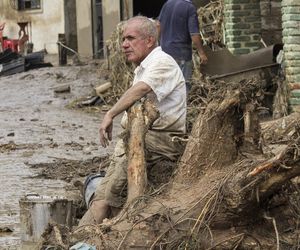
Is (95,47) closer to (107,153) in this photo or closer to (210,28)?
(210,28)

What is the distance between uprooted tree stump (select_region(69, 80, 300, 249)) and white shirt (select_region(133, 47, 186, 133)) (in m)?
0.45

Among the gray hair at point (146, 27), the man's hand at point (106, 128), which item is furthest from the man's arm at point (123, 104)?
the gray hair at point (146, 27)

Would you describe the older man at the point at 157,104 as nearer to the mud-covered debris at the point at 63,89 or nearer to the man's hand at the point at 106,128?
the man's hand at the point at 106,128

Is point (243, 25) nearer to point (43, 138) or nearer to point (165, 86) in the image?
point (43, 138)

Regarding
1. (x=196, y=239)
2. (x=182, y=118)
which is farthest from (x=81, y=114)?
(x=196, y=239)

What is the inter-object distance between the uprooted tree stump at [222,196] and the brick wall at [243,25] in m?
8.98

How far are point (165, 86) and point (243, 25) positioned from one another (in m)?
8.73

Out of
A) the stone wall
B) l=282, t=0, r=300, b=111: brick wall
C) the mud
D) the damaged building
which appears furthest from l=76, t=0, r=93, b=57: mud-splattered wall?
l=282, t=0, r=300, b=111: brick wall

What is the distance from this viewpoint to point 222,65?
13703 millimetres

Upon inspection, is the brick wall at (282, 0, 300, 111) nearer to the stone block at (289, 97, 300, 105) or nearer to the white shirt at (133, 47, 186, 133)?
the stone block at (289, 97, 300, 105)

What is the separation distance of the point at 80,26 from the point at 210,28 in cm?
1264

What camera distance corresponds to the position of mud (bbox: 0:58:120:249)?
9.84 m

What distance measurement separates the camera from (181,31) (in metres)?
12.2

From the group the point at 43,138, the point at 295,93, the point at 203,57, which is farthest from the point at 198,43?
the point at 43,138
